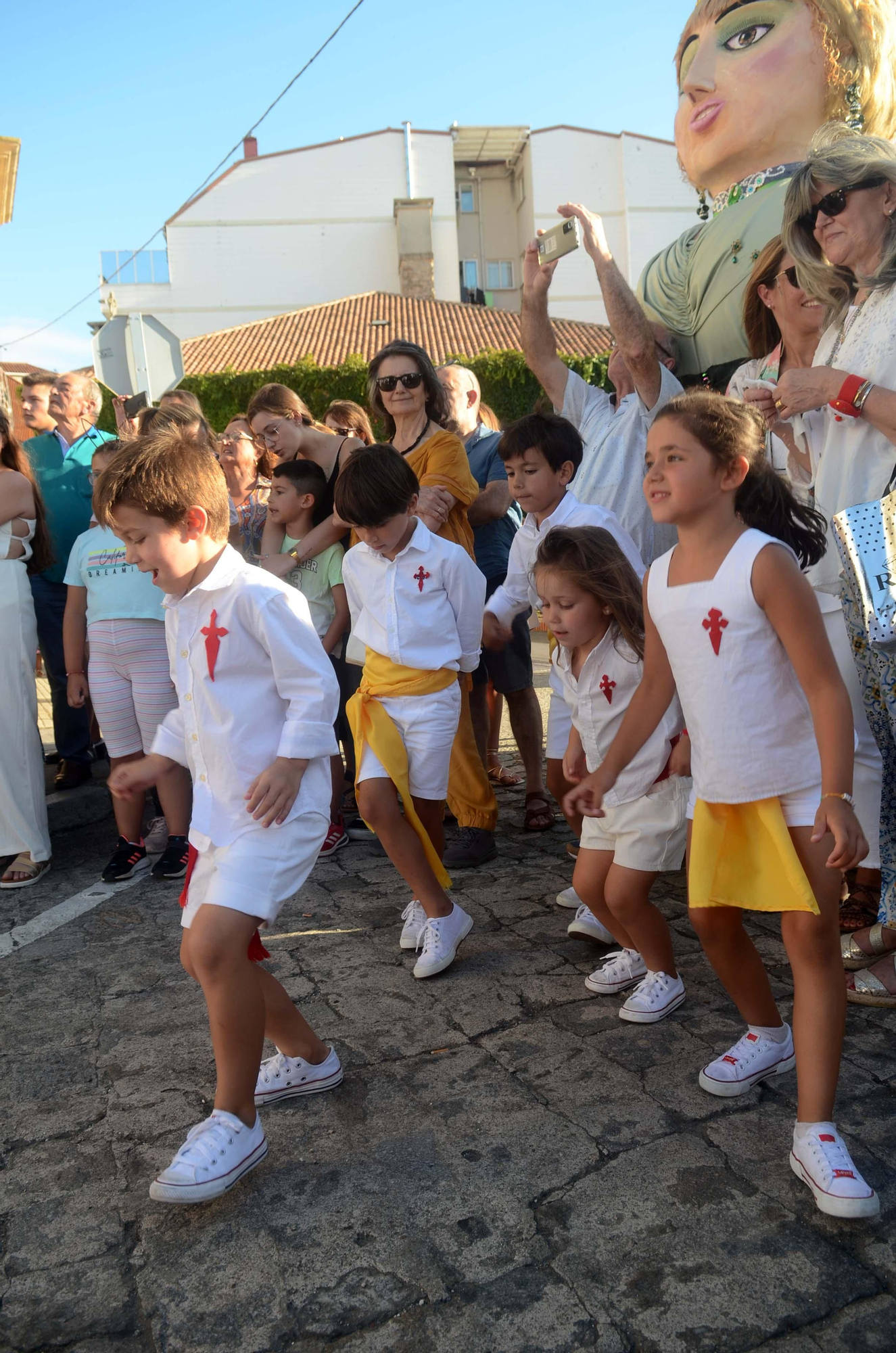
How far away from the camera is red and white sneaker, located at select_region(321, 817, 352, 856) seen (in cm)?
480

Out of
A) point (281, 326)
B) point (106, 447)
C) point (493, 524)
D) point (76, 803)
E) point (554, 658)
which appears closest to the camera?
point (554, 658)

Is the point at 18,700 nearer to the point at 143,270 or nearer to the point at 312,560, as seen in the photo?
the point at 312,560

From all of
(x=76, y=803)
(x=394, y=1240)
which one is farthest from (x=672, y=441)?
(x=76, y=803)

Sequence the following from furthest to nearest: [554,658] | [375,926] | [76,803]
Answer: [76,803] < [375,926] < [554,658]

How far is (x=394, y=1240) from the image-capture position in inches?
80.7

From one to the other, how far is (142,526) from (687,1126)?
1.77 meters

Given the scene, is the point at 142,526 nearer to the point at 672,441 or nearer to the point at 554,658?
the point at 672,441

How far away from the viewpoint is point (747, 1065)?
251cm

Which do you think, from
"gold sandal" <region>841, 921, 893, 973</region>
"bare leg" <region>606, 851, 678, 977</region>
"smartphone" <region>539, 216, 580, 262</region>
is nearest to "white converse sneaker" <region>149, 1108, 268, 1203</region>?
"bare leg" <region>606, 851, 678, 977</region>

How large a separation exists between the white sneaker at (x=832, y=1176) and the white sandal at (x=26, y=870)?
348cm

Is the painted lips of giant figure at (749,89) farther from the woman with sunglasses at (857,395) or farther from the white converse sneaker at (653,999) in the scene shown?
the white converse sneaker at (653,999)

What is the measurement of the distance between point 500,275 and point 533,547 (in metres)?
42.0

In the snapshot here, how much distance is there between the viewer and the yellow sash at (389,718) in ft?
11.7

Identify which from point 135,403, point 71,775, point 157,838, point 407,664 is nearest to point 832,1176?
point 407,664
